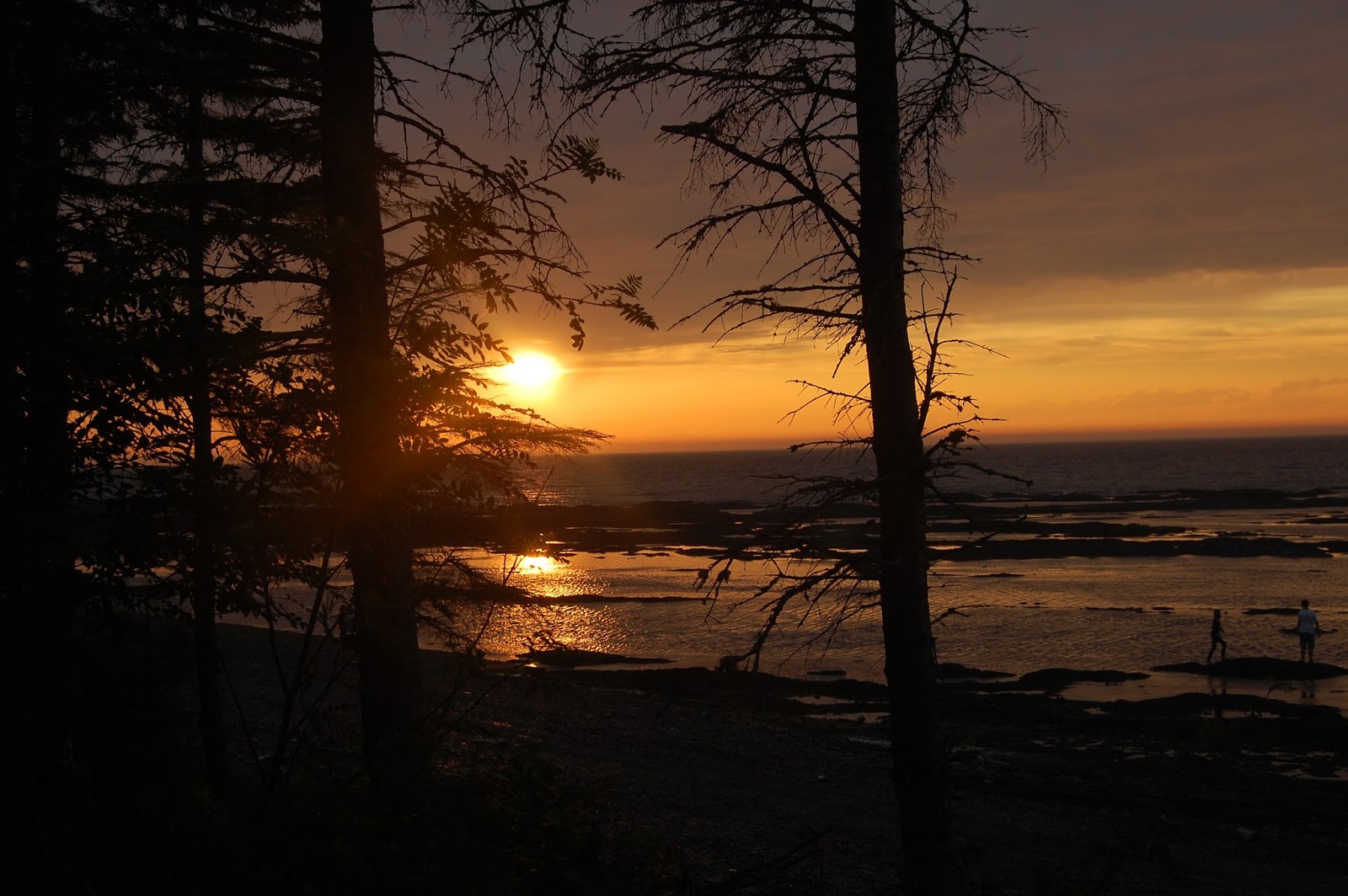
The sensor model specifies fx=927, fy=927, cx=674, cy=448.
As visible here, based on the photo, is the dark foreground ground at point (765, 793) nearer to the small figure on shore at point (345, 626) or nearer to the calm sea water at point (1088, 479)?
the small figure on shore at point (345, 626)

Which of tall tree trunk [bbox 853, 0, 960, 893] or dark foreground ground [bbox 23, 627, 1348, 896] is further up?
tall tree trunk [bbox 853, 0, 960, 893]

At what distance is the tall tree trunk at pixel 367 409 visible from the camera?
483 centimetres

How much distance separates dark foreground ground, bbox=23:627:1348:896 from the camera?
175 inches

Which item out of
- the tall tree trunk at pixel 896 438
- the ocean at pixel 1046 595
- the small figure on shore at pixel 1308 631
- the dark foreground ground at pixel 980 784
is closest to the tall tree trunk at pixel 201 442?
the ocean at pixel 1046 595

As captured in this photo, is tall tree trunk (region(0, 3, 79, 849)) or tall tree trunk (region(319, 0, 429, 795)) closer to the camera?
tall tree trunk (region(0, 3, 79, 849))

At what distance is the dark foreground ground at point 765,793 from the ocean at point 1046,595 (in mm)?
1427

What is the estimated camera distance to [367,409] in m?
4.76

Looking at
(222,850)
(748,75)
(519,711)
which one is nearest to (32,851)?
(222,850)

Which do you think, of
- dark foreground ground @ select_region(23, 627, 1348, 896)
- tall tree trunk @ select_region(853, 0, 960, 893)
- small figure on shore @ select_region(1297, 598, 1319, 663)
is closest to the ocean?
tall tree trunk @ select_region(853, 0, 960, 893)

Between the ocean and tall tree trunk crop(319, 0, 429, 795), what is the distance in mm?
1008

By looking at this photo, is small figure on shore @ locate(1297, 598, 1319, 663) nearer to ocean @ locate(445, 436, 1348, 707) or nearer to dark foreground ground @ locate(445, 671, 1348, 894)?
ocean @ locate(445, 436, 1348, 707)

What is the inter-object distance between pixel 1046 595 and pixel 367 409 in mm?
43350

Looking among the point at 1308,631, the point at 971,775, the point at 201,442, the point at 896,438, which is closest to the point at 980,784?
the point at 971,775

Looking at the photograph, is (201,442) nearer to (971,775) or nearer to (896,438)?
(896,438)
